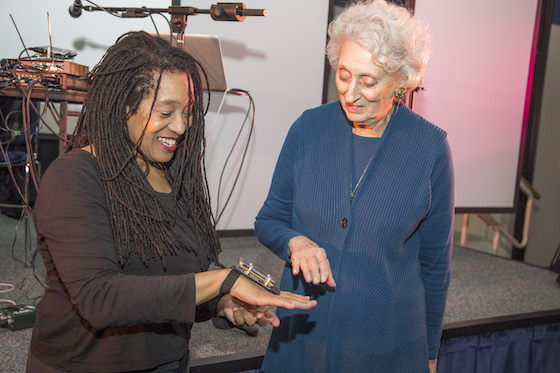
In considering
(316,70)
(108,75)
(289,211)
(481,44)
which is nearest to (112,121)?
(108,75)

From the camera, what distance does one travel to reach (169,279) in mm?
1028

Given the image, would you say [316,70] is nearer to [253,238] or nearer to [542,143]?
[253,238]

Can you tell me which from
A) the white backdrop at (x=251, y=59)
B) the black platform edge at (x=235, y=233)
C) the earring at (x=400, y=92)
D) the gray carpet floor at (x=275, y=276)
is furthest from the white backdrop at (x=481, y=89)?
the earring at (x=400, y=92)

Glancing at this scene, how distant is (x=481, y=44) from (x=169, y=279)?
12.9 ft

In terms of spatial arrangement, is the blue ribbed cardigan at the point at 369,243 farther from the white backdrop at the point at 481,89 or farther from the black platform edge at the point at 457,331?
the white backdrop at the point at 481,89

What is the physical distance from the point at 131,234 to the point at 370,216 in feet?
2.32

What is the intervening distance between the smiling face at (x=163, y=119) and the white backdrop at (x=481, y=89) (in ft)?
9.77

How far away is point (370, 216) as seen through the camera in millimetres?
1473

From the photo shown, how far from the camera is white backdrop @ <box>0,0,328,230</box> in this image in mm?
3766

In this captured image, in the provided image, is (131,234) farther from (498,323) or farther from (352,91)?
(498,323)

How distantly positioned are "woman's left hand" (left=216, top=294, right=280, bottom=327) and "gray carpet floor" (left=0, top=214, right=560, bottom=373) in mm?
922

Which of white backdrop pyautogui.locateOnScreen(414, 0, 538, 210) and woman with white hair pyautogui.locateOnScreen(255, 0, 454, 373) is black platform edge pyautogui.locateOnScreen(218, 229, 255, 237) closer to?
white backdrop pyautogui.locateOnScreen(414, 0, 538, 210)

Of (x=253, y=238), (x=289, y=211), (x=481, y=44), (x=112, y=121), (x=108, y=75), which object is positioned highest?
(x=481, y=44)

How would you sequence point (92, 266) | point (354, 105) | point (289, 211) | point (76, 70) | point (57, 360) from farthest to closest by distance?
point (76, 70) → point (289, 211) → point (354, 105) → point (57, 360) → point (92, 266)
